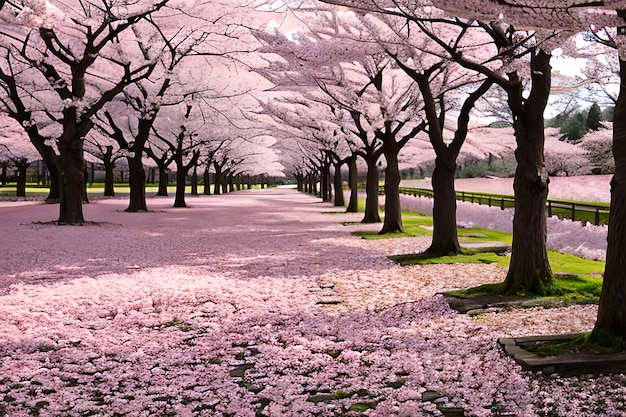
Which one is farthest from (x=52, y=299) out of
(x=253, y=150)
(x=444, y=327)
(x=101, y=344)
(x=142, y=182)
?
(x=253, y=150)

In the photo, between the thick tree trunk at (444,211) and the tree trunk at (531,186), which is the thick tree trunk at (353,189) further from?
the tree trunk at (531,186)

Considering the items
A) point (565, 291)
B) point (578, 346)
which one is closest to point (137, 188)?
point (565, 291)

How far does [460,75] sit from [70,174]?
14562 millimetres

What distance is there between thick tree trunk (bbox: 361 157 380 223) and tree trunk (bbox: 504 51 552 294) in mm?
14775

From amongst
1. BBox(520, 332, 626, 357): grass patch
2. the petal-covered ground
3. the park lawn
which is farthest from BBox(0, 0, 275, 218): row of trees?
BBox(520, 332, 626, 357): grass patch

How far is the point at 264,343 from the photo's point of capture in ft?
20.6

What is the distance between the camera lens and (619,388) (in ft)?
14.8

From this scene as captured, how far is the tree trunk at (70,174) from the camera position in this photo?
2072 cm

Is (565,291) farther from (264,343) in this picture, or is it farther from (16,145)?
(16,145)

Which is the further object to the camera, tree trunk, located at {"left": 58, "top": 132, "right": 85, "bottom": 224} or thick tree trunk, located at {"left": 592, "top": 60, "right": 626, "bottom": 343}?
tree trunk, located at {"left": 58, "top": 132, "right": 85, "bottom": 224}

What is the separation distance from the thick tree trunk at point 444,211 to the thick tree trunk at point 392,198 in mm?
5385

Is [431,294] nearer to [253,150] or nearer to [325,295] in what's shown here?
[325,295]

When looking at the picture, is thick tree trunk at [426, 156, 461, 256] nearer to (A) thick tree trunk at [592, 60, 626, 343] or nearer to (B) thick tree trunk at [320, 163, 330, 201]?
(A) thick tree trunk at [592, 60, 626, 343]

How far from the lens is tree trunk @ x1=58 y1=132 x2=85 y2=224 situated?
2072 centimetres
